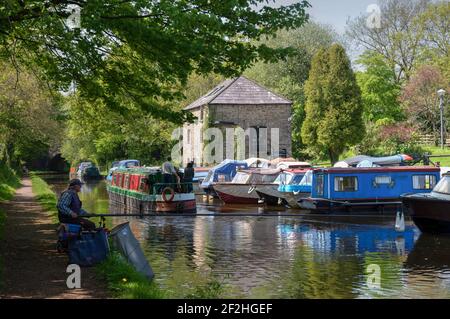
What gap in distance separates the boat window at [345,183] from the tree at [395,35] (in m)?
37.1

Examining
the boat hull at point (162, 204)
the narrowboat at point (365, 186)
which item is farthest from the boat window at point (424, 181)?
the boat hull at point (162, 204)

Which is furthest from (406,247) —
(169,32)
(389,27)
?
(389,27)

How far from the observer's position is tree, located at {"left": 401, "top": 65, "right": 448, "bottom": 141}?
53.5 m

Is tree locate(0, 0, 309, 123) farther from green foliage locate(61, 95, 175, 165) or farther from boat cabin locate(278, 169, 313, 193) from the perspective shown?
green foliage locate(61, 95, 175, 165)

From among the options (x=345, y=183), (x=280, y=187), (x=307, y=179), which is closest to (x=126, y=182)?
(x=280, y=187)

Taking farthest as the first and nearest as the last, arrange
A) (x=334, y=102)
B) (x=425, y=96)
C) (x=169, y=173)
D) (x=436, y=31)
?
(x=436, y=31), (x=425, y=96), (x=334, y=102), (x=169, y=173)

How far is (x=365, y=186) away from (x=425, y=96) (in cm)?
2661

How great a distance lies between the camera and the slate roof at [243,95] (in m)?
54.7

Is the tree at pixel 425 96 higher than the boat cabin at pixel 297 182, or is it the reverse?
the tree at pixel 425 96

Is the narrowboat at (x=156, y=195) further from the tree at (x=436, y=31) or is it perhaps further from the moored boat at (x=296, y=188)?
the tree at (x=436, y=31)

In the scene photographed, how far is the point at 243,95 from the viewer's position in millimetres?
55281

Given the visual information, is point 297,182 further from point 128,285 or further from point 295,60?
point 295,60
